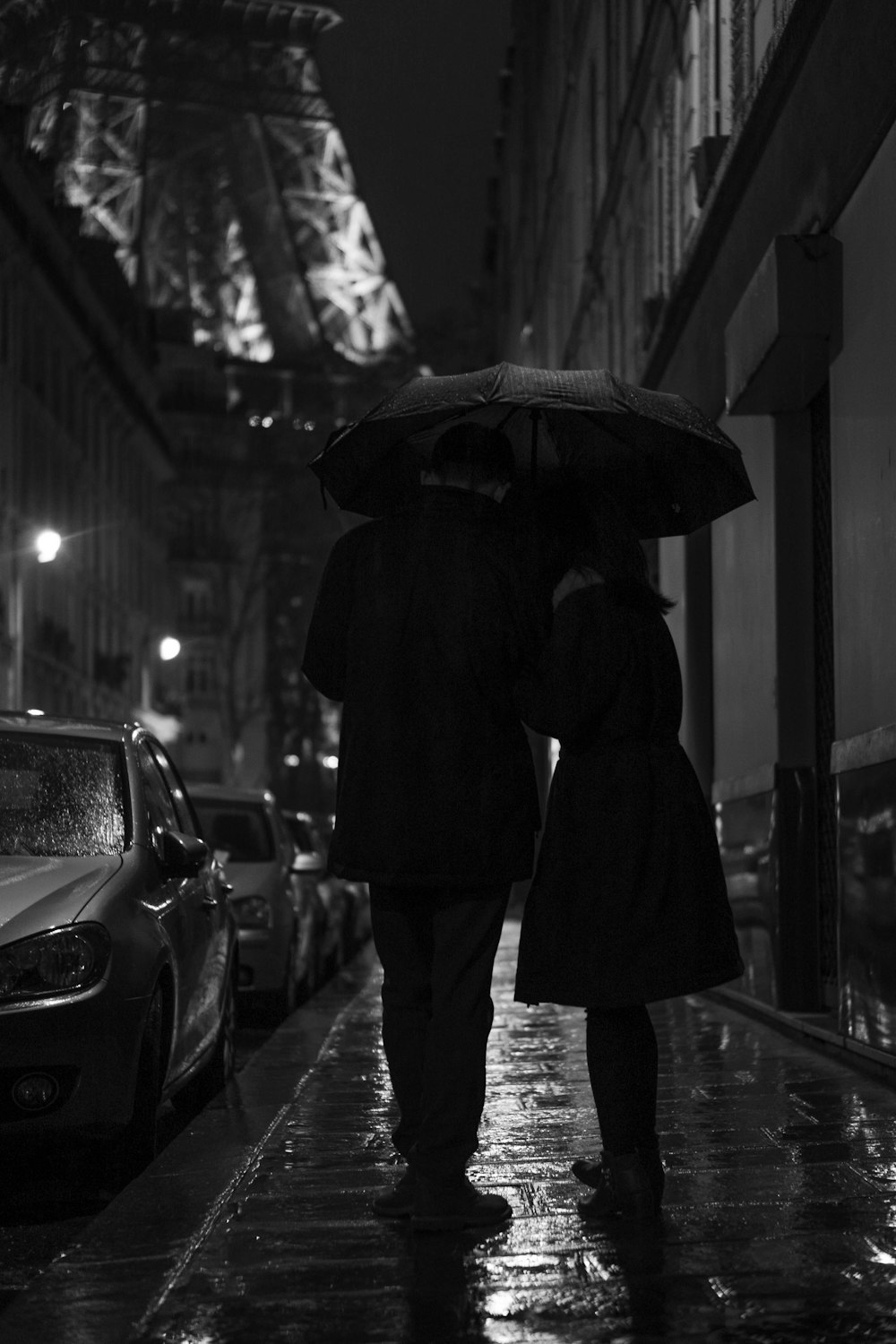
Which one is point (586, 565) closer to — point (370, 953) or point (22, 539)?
point (370, 953)

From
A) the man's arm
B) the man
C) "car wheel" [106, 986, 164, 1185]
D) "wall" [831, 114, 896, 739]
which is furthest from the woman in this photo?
"wall" [831, 114, 896, 739]

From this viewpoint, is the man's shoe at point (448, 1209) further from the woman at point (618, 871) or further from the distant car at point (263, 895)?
the distant car at point (263, 895)

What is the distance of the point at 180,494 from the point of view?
75812mm

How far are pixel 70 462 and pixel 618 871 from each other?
49.9m

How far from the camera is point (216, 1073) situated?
369 inches

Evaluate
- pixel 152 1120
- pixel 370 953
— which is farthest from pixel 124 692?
pixel 152 1120

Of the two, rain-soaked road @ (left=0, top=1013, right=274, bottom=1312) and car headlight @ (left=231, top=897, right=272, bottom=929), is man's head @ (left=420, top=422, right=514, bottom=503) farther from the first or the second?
car headlight @ (left=231, top=897, right=272, bottom=929)

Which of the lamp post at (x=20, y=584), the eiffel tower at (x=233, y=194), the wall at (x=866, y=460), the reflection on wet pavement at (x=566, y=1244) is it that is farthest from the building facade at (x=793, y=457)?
the eiffel tower at (x=233, y=194)

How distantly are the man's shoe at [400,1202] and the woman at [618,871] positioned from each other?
1.36 feet

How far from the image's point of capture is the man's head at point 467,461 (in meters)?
5.64

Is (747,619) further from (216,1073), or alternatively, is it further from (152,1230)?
(152,1230)

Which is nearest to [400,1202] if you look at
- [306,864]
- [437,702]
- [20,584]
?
[437,702]

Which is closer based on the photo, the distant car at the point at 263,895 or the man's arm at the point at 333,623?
the man's arm at the point at 333,623

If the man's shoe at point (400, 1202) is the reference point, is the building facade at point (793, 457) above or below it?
above
